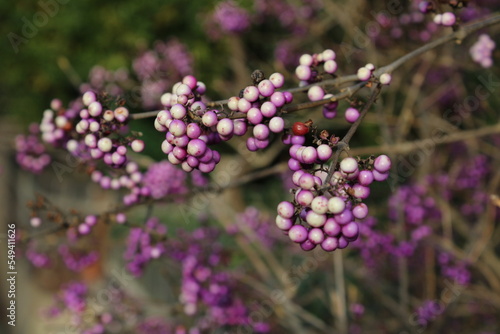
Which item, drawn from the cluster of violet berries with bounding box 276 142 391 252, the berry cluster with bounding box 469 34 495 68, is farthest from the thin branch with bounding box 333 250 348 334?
the cluster of violet berries with bounding box 276 142 391 252

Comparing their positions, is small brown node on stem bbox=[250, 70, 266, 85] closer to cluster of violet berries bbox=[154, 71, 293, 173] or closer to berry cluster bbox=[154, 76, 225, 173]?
cluster of violet berries bbox=[154, 71, 293, 173]

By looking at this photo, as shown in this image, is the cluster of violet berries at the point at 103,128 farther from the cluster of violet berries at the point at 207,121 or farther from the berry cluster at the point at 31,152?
the berry cluster at the point at 31,152

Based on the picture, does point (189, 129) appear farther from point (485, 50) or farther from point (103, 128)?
point (485, 50)

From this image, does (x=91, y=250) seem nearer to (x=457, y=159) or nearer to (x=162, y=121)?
(x=162, y=121)

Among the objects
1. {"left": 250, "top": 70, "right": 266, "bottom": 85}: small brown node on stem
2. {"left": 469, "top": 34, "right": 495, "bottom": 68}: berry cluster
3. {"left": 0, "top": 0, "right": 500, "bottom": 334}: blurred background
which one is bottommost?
{"left": 0, "top": 0, "right": 500, "bottom": 334}: blurred background

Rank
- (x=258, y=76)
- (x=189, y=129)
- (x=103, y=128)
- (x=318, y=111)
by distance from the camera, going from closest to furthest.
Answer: (x=189, y=129) → (x=258, y=76) → (x=103, y=128) → (x=318, y=111)

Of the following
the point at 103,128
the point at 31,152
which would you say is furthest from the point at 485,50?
the point at 31,152
